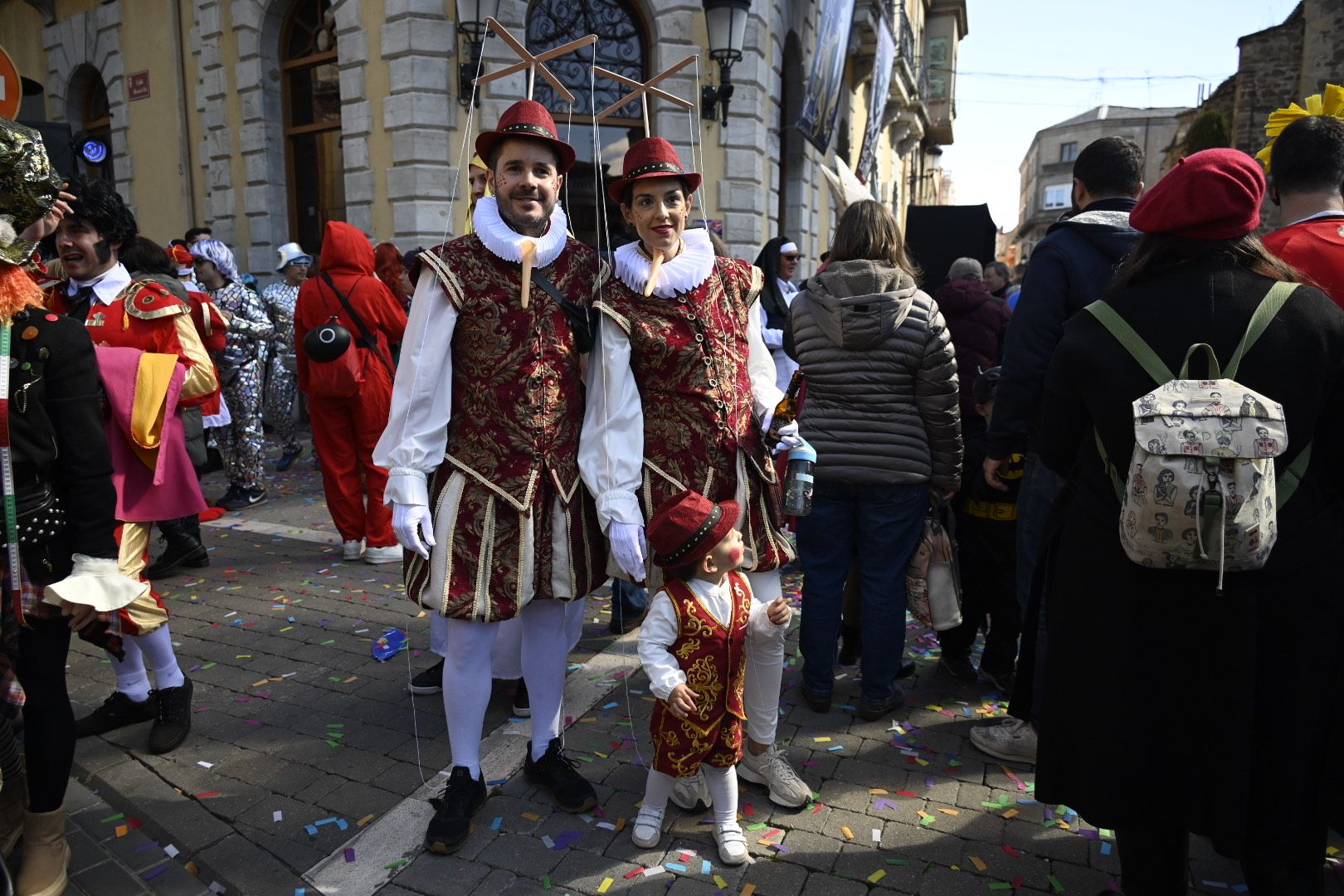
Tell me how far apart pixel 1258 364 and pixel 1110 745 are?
0.92 m

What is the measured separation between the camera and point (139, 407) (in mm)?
3160

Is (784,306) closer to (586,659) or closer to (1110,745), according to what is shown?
(586,659)

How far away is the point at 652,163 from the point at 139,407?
6.73ft

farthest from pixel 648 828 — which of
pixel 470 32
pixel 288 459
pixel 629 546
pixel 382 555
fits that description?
pixel 470 32

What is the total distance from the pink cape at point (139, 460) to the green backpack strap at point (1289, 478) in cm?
350

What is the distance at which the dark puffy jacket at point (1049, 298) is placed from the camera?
9.65 ft

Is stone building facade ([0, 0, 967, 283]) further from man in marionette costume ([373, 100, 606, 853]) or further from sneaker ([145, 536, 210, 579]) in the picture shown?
man in marionette costume ([373, 100, 606, 853])

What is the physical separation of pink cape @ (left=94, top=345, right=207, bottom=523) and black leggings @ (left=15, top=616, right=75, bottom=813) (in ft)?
2.75

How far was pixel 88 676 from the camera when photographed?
157 inches

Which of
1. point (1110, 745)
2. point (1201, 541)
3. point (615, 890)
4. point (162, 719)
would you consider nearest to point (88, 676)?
point (162, 719)

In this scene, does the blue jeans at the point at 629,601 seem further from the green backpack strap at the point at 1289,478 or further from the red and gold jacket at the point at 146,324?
the green backpack strap at the point at 1289,478

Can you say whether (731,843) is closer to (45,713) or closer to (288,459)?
(45,713)

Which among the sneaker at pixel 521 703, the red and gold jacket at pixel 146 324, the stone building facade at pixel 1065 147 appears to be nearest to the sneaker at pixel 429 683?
the sneaker at pixel 521 703

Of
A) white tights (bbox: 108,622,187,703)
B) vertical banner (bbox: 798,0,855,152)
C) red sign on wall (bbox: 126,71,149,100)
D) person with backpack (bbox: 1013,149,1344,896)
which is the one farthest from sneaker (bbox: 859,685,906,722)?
red sign on wall (bbox: 126,71,149,100)
